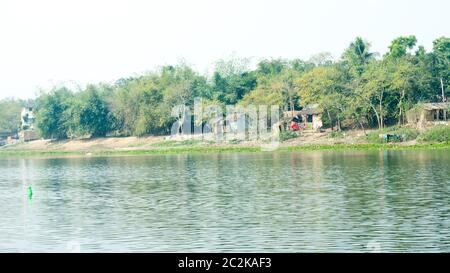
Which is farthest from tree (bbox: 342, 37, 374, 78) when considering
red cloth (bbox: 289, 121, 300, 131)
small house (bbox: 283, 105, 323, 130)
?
red cloth (bbox: 289, 121, 300, 131)

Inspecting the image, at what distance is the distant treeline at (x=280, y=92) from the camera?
201 feet

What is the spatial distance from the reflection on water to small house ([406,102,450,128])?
726 inches

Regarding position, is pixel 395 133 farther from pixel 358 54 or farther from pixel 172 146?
pixel 172 146

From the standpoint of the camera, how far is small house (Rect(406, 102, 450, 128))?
58344 mm

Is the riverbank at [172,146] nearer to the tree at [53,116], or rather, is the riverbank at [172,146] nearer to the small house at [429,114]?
the tree at [53,116]

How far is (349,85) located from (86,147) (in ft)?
90.8

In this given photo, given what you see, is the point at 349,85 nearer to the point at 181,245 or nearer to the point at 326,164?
the point at 326,164

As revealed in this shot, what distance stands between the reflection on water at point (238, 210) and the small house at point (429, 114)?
60.5 feet

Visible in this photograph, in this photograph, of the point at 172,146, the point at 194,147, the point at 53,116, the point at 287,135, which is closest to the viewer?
the point at 287,135

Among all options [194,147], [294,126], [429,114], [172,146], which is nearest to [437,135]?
[429,114]

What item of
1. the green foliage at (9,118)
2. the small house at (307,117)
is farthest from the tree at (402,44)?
the green foliage at (9,118)

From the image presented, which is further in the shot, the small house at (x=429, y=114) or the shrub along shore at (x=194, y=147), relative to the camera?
the small house at (x=429, y=114)

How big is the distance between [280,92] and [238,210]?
150 ft

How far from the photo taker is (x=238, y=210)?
23.2 metres
